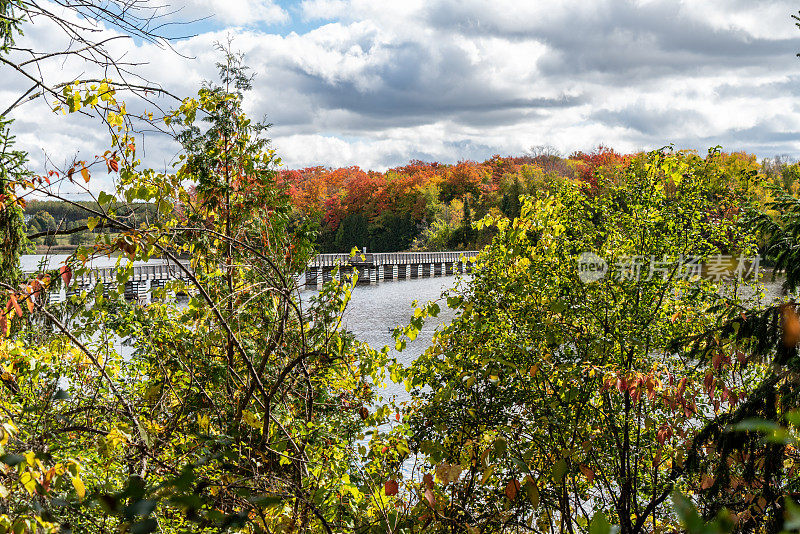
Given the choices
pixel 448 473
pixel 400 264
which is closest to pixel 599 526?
pixel 448 473

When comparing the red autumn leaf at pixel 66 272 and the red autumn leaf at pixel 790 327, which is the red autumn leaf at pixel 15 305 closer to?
the red autumn leaf at pixel 66 272

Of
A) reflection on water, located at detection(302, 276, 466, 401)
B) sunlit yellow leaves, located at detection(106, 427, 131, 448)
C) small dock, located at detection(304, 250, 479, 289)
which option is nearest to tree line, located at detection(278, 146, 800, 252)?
small dock, located at detection(304, 250, 479, 289)

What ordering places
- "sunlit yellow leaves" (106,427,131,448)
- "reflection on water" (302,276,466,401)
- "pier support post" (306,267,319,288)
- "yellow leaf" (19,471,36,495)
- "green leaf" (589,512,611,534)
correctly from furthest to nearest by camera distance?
"reflection on water" (302,276,466,401), "pier support post" (306,267,319,288), "sunlit yellow leaves" (106,427,131,448), "yellow leaf" (19,471,36,495), "green leaf" (589,512,611,534)

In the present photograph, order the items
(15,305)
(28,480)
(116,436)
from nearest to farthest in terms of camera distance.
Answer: (28,480) → (15,305) → (116,436)

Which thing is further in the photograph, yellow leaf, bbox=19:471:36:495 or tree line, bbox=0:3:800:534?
tree line, bbox=0:3:800:534

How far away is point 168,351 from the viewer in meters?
4.95

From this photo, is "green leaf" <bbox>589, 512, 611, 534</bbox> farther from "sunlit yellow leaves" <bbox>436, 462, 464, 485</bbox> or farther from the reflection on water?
the reflection on water

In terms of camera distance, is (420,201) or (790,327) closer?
(790,327)

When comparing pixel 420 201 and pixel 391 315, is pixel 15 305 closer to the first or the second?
pixel 391 315

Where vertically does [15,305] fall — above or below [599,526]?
above

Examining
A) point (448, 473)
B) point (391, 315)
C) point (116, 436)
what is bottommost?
point (391, 315)

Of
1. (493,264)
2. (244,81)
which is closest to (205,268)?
(244,81)

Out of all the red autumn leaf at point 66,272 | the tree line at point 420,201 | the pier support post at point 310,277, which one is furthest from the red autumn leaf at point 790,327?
the tree line at point 420,201

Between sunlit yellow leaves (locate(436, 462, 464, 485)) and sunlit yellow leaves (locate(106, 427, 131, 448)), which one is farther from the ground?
sunlit yellow leaves (locate(106, 427, 131, 448))
